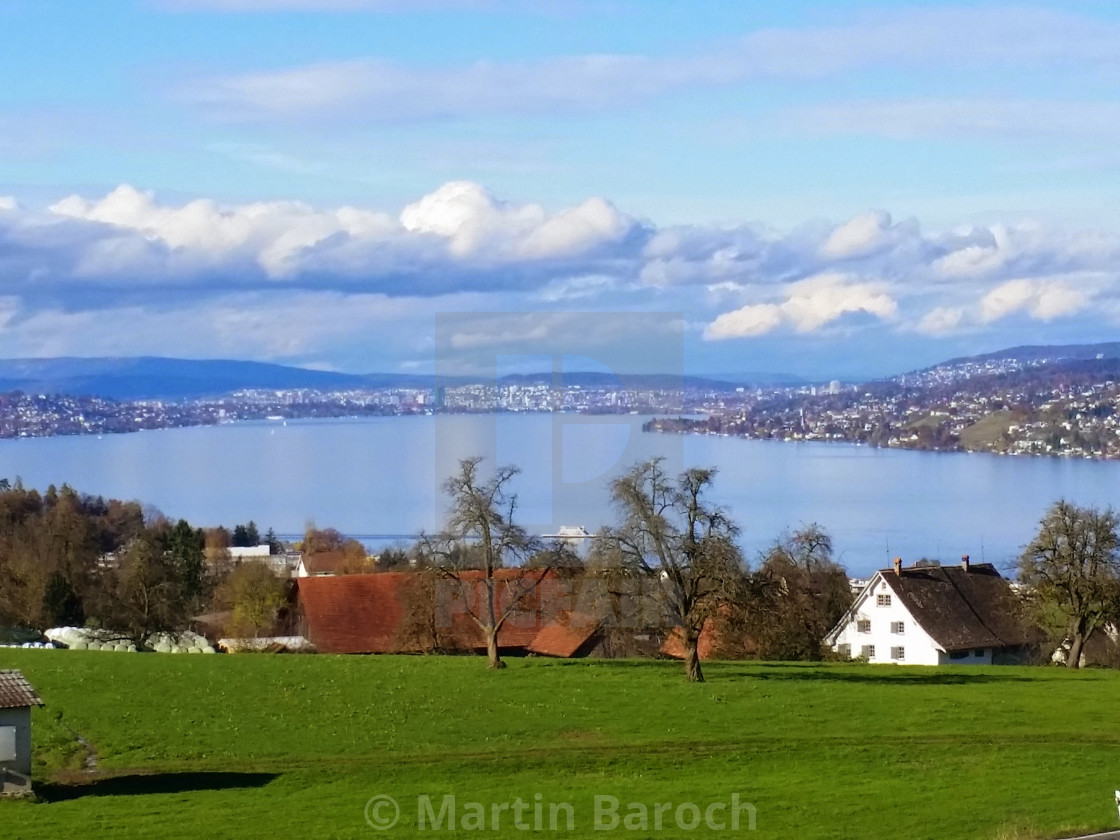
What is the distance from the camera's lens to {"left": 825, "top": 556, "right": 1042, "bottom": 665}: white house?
62.6 meters

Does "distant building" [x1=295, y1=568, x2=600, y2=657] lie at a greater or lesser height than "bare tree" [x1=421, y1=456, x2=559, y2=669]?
lesser

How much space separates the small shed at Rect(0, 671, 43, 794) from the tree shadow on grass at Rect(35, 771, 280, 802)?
0.44 m

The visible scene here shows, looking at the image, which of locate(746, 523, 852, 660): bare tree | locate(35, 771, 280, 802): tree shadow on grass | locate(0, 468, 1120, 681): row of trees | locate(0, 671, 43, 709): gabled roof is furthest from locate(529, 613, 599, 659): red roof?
locate(0, 671, 43, 709): gabled roof

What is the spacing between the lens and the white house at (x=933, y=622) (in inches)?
2466

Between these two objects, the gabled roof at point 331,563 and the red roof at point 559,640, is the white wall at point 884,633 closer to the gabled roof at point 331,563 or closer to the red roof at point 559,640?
the red roof at point 559,640

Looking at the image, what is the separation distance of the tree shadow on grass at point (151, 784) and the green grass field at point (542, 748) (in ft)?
0.24

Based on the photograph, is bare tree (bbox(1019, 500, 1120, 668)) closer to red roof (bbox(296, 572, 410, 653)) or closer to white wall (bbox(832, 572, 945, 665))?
white wall (bbox(832, 572, 945, 665))

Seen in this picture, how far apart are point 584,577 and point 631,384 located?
14795mm

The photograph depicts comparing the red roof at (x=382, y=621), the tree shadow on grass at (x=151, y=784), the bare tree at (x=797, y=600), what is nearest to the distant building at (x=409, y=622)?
the red roof at (x=382, y=621)

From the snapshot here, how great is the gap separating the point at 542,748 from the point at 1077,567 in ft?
98.6

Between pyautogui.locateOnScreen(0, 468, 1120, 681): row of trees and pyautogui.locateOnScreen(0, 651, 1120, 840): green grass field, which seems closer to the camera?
pyautogui.locateOnScreen(0, 651, 1120, 840): green grass field

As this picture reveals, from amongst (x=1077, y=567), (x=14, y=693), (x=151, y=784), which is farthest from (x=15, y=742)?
(x=1077, y=567)

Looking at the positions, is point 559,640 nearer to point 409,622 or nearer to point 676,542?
point 409,622

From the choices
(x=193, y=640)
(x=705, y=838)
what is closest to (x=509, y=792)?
(x=705, y=838)
